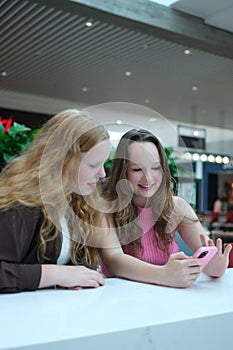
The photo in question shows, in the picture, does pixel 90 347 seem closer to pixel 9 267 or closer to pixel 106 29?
pixel 9 267

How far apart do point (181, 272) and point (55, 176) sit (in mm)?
332

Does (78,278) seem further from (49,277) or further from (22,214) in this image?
(22,214)

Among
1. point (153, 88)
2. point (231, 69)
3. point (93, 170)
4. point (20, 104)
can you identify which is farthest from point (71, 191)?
point (20, 104)

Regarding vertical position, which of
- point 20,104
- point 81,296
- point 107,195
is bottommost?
point 81,296

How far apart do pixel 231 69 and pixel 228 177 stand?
36.9 ft

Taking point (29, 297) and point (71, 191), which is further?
point (71, 191)

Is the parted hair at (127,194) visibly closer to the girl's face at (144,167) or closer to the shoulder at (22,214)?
the girl's face at (144,167)

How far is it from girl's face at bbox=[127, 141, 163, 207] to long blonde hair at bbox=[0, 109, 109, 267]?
0.18 metres

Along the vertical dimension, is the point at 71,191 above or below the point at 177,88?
below

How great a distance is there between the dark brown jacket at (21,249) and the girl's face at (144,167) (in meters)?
0.28

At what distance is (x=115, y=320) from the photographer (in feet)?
1.97

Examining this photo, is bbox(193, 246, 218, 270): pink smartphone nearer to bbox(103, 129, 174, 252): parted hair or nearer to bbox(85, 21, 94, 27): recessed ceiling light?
bbox(103, 129, 174, 252): parted hair

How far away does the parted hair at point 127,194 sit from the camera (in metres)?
1.09

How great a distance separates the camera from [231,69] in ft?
21.2
